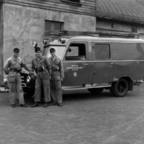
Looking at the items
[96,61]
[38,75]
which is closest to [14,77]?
[38,75]

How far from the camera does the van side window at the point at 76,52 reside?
8.90 metres

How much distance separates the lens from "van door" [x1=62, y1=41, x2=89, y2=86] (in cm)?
875

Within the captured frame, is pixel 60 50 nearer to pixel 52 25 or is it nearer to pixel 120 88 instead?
pixel 120 88

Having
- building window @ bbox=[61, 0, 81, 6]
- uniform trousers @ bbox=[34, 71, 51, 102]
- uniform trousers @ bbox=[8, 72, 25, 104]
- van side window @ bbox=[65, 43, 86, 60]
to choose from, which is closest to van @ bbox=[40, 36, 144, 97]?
van side window @ bbox=[65, 43, 86, 60]

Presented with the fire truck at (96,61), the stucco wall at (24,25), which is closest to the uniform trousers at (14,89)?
the fire truck at (96,61)

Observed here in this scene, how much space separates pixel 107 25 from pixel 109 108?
1199 centimetres

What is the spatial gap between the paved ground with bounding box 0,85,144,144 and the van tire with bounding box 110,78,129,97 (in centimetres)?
139

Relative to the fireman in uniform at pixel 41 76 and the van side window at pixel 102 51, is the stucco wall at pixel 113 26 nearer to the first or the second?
the van side window at pixel 102 51

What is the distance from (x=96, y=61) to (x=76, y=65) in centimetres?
91

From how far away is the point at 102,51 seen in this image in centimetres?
964

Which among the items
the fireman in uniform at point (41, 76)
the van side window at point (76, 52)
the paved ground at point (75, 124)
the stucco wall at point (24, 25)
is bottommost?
the paved ground at point (75, 124)

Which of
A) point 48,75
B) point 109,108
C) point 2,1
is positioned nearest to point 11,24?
point 2,1

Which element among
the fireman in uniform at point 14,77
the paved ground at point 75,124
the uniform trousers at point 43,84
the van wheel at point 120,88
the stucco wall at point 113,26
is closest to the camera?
the paved ground at point 75,124

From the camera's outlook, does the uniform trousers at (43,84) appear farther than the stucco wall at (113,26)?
No
